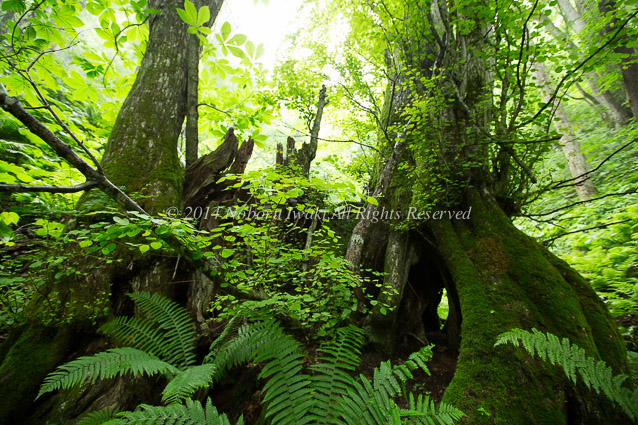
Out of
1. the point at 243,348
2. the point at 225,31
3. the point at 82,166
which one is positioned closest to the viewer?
the point at 82,166

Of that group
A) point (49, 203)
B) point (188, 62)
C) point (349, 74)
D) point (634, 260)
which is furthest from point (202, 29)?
point (634, 260)

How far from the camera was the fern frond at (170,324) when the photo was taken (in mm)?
2195

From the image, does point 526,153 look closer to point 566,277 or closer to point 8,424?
point 566,277

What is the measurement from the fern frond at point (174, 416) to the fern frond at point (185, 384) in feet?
0.32

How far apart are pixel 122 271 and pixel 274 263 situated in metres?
1.66

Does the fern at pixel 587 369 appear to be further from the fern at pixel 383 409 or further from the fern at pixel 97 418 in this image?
the fern at pixel 97 418

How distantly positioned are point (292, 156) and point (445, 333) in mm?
4550

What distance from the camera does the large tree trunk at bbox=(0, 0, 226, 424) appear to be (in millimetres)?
1990

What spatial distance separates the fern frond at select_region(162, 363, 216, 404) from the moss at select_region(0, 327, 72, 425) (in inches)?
57.9

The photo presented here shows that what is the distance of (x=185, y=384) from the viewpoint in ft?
4.84

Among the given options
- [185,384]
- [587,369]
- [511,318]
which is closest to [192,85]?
[185,384]

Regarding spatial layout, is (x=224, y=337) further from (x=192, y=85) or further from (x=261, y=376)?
(x=192, y=85)

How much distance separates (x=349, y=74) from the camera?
566cm

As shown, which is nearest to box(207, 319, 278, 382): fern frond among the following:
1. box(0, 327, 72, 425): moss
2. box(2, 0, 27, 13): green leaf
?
box(0, 327, 72, 425): moss
